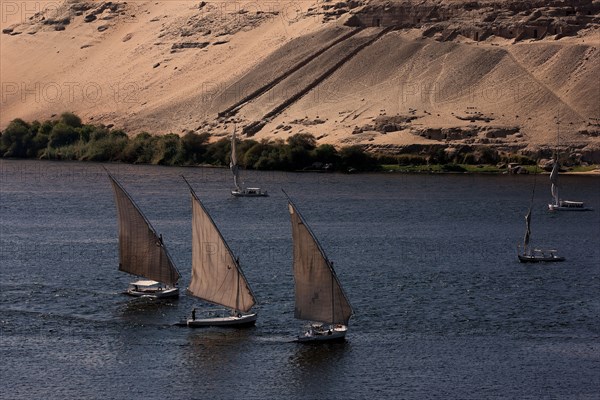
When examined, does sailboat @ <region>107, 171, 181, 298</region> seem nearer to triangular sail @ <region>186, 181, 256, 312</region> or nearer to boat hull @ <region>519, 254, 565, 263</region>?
triangular sail @ <region>186, 181, 256, 312</region>

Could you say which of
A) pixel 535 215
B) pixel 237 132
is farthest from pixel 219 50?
pixel 535 215

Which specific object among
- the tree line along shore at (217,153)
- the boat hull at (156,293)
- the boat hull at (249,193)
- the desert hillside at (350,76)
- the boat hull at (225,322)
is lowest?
the boat hull at (225,322)

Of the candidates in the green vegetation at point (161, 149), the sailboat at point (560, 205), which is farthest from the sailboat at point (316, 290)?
the green vegetation at point (161, 149)

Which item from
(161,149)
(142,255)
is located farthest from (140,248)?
(161,149)

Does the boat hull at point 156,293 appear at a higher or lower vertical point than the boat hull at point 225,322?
higher

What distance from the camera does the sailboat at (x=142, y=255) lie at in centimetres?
5412

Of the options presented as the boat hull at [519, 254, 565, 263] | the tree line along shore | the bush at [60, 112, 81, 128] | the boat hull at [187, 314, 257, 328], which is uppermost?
the bush at [60, 112, 81, 128]

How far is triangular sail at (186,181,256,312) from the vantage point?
4912cm

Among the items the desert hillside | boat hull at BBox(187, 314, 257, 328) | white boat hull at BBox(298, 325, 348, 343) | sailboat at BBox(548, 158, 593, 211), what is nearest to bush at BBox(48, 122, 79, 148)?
the desert hillside

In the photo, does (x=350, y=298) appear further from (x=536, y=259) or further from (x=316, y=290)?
(x=536, y=259)

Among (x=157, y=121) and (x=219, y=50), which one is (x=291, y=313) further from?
(x=219, y=50)

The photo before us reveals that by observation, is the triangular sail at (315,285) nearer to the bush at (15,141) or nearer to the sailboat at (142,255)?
the sailboat at (142,255)

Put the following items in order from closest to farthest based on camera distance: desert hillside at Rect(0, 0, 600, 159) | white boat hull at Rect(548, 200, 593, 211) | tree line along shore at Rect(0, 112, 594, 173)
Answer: white boat hull at Rect(548, 200, 593, 211) < tree line along shore at Rect(0, 112, 594, 173) < desert hillside at Rect(0, 0, 600, 159)

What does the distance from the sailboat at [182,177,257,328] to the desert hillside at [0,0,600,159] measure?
192ft
